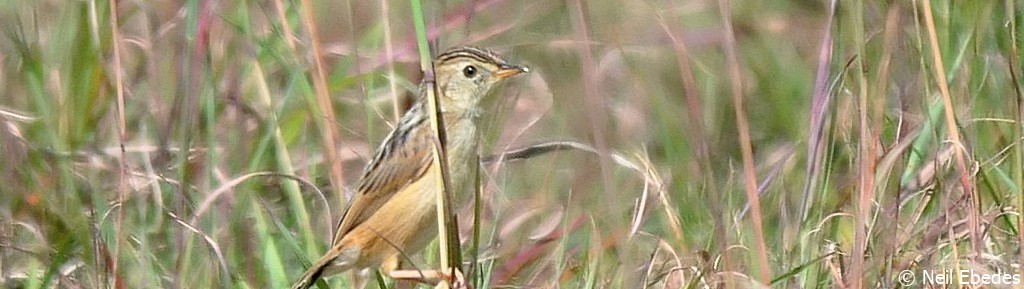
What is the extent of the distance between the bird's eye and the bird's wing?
0.42 ft

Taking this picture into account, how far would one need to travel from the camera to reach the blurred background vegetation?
3178mm

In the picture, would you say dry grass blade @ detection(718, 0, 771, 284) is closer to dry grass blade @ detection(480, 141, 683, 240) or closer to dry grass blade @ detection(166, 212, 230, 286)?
dry grass blade @ detection(480, 141, 683, 240)

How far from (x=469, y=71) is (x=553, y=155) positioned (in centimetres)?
113

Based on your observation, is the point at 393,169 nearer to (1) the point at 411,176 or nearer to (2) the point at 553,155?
(1) the point at 411,176

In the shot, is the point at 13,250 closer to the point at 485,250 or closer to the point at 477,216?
the point at 485,250

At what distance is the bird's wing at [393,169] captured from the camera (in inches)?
136

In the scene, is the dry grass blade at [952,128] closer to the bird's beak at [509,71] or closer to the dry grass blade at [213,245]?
the bird's beak at [509,71]

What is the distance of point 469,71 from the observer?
3553mm

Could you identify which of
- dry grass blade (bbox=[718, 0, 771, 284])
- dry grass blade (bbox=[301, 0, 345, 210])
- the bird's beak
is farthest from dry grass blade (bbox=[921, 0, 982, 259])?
dry grass blade (bbox=[301, 0, 345, 210])

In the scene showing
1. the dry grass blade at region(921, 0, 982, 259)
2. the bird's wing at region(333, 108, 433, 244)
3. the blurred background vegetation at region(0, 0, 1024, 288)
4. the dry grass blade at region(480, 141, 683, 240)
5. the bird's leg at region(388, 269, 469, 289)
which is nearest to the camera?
the bird's leg at region(388, 269, 469, 289)

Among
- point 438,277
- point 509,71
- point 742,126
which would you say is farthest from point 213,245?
point 742,126

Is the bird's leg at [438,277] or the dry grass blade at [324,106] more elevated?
the dry grass blade at [324,106]

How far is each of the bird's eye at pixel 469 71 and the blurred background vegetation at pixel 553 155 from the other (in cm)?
11

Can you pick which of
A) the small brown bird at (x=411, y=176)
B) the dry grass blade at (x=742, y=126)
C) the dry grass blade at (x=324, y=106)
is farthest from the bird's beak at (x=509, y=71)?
the dry grass blade at (x=742, y=126)
